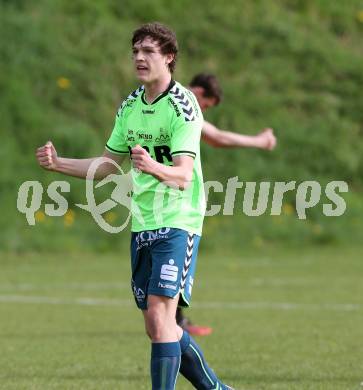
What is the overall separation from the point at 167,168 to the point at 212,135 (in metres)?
3.66

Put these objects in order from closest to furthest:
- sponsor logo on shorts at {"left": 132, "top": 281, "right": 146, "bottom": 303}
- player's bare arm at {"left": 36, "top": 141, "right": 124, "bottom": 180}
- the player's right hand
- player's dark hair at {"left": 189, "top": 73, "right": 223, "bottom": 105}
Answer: sponsor logo on shorts at {"left": 132, "top": 281, "right": 146, "bottom": 303} → the player's right hand → player's bare arm at {"left": 36, "top": 141, "right": 124, "bottom": 180} → player's dark hair at {"left": 189, "top": 73, "right": 223, "bottom": 105}

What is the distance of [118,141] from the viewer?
6152 millimetres

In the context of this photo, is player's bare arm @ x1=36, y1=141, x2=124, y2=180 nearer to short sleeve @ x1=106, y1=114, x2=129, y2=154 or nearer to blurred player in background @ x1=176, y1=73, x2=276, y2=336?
short sleeve @ x1=106, y1=114, x2=129, y2=154

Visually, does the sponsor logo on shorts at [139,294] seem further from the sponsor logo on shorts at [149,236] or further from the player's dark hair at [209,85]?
the player's dark hair at [209,85]

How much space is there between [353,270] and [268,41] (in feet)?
31.2

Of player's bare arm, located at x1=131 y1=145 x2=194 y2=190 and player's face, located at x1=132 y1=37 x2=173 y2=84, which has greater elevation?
player's face, located at x1=132 y1=37 x2=173 y2=84

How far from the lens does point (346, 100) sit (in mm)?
24750

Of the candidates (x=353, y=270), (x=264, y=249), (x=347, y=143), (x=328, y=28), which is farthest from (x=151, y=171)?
(x=328, y=28)

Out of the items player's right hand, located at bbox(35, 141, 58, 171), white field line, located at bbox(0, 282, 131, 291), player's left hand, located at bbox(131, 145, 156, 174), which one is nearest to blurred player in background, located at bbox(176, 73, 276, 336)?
player's right hand, located at bbox(35, 141, 58, 171)

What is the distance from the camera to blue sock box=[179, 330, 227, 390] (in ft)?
20.1

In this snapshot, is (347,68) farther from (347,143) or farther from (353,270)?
(353,270)

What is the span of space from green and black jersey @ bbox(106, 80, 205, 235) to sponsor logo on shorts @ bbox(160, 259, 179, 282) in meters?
0.21

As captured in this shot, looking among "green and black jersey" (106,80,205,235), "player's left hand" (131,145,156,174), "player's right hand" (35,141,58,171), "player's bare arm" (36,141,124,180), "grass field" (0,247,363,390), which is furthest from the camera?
"grass field" (0,247,363,390)

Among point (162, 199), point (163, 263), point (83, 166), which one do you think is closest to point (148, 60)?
point (162, 199)
